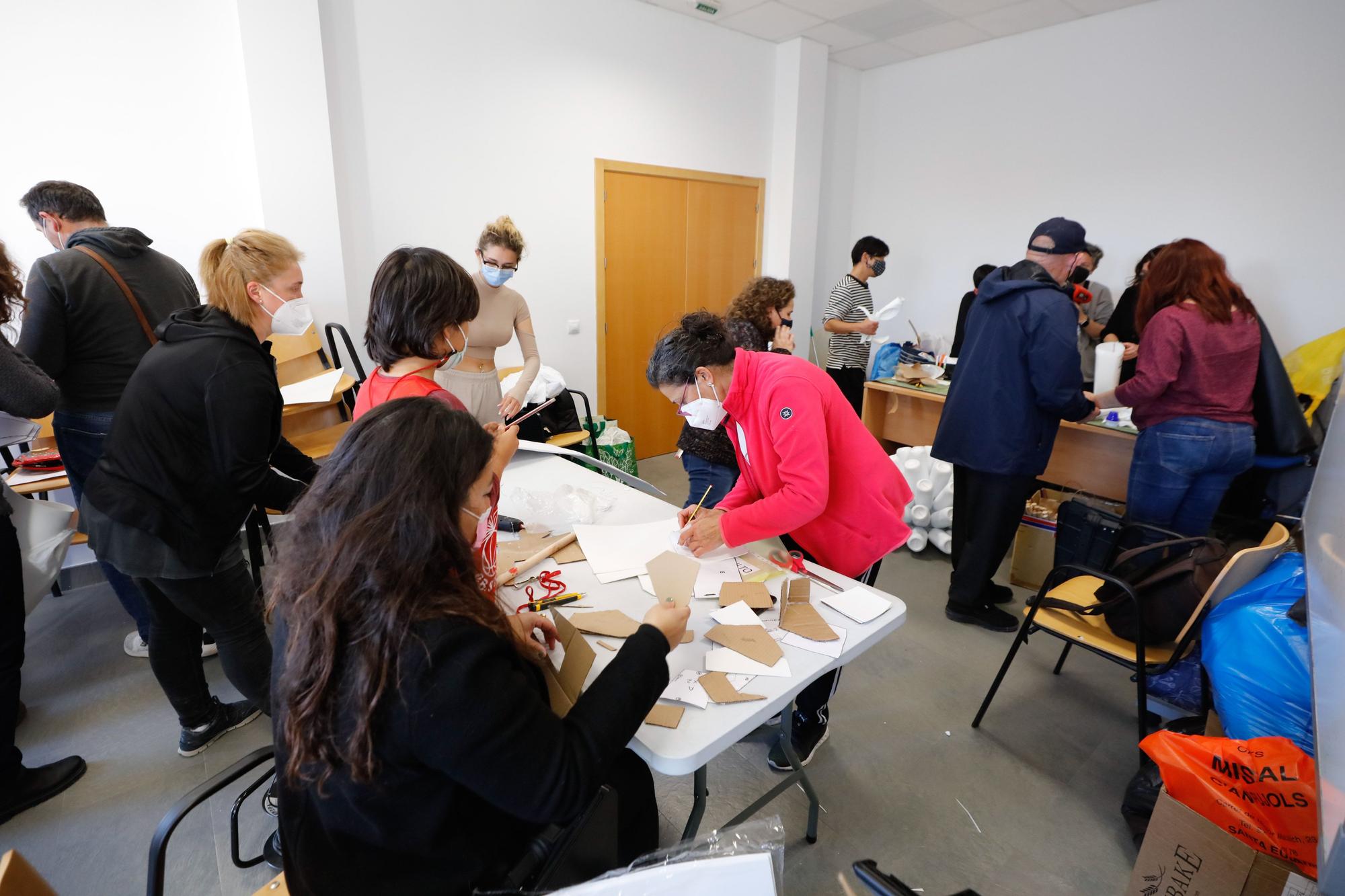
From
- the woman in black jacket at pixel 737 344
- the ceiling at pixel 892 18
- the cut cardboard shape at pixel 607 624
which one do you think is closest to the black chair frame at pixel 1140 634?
the woman in black jacket at pixel 737 344

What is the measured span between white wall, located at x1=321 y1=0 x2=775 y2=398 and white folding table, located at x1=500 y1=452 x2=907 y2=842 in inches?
86.0

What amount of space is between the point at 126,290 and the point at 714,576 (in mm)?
2004

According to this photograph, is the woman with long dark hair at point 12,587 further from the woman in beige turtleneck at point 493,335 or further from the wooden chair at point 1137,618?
the wooden chair at point 1137,618

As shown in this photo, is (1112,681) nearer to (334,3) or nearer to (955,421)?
(955,421)

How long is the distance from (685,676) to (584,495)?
0.81m

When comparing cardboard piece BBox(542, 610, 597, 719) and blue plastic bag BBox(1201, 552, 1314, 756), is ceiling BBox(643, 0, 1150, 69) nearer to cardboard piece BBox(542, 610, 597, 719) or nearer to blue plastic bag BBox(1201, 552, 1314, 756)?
blue plastic bag BBox(1201, 552, 1314, 756)

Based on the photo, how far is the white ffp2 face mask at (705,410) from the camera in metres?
1.55

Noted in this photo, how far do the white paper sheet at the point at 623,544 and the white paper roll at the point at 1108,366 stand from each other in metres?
2.07

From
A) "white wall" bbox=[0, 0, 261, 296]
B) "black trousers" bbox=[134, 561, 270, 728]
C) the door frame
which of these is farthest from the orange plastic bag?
"white wall" bbox=[0, 0, 261, 296]

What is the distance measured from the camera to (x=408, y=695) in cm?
74

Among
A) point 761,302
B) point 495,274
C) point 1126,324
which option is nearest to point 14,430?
point 495,274

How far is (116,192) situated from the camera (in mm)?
2752

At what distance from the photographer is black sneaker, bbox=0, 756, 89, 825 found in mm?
1718

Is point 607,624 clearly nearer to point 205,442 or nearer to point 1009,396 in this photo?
point 205,442
